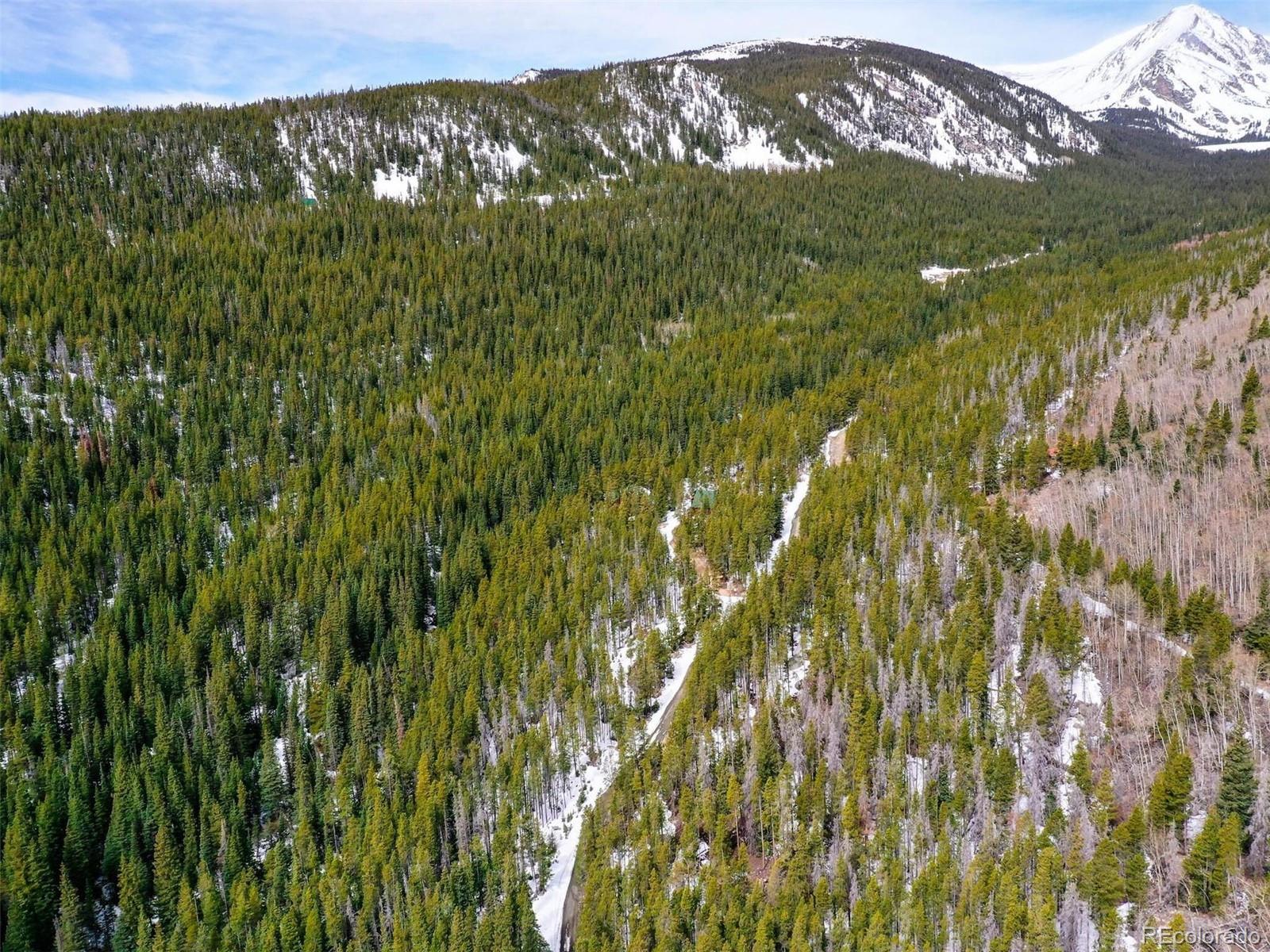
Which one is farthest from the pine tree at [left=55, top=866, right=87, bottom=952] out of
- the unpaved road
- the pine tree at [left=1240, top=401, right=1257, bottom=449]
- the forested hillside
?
the pine tree at [left=1240, top=401, right=1257, bottom=449]

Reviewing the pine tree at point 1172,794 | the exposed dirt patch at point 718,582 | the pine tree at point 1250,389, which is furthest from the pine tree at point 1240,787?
the pine tree at point 1250,389

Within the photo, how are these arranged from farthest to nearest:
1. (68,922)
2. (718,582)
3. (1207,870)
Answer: (718,582) → (68,922) → (1207,870)

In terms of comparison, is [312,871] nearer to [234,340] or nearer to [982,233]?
[234,340]

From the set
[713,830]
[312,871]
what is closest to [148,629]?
[312,871]

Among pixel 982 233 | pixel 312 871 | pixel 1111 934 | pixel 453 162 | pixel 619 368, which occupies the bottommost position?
pixel 312 871

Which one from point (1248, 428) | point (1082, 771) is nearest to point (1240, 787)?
point (1082, 771)

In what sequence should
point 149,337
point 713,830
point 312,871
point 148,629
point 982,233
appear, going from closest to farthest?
point 713,830 < point 312,871 < point 148,629 < point 149,337 < point 982,233

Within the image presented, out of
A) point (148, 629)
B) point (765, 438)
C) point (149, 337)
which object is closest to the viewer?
point (148, 629)

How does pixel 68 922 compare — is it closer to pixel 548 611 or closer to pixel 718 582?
pixel 548 611

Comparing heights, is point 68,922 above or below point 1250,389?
below
